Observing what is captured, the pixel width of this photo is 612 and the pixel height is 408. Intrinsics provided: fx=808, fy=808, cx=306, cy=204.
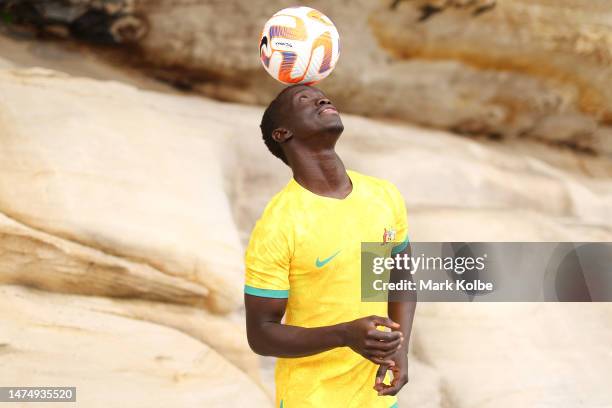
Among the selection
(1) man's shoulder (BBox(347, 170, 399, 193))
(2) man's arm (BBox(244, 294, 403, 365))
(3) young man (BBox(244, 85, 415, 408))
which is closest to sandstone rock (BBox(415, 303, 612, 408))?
(3) young man (BBox(244, 85, 415, 408))

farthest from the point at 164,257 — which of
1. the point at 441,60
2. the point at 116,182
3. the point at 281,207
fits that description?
the point at 441,60

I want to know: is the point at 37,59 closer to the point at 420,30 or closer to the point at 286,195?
the point at 420,30

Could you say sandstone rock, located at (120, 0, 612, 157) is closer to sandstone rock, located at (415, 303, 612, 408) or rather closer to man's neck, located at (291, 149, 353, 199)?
sandstone rock, located at (415, 303, 612, 408)

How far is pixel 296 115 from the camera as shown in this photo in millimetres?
2324

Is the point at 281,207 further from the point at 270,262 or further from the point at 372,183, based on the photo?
the point at 372,183

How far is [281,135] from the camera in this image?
7.74 feet

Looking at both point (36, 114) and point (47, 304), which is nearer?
point (47, 304)

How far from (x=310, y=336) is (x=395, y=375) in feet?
0.91

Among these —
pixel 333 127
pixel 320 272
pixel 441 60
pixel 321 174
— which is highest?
pixel 441 60

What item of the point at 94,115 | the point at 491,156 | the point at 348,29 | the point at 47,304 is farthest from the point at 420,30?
the point at 47,304

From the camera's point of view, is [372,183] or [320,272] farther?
[372,183]

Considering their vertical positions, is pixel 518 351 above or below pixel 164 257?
below

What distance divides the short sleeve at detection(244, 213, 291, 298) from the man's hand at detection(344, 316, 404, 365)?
269 millimetres

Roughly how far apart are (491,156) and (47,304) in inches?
127
